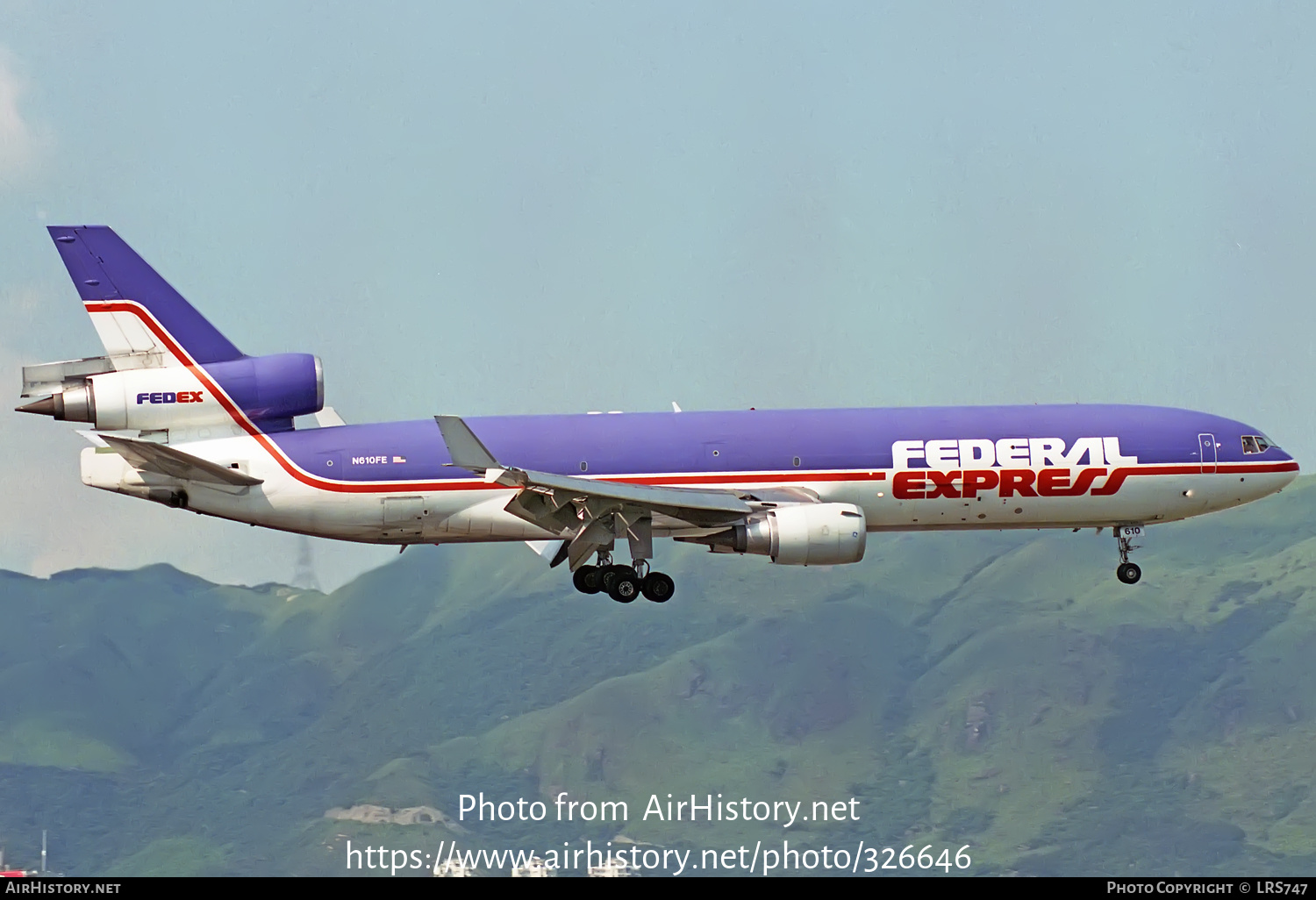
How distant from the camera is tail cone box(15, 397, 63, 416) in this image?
1955 inches

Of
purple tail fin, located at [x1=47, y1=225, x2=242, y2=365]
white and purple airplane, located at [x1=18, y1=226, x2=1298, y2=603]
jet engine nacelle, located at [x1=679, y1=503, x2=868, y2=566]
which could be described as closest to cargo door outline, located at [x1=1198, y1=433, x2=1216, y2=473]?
white and purple airplane, located at [x1=18, y1=226, x2=1298, y2=603]

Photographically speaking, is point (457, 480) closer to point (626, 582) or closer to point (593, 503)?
point (593, 503)

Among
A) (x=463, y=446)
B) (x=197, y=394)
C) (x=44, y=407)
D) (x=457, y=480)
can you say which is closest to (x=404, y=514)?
(x=457, y=480)

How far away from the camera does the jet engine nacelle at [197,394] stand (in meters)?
50.7

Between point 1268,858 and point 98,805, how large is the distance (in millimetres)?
127491

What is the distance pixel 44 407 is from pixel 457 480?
11.4m

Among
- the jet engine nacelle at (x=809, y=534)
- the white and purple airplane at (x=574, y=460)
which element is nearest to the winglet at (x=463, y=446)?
the white and purple airplane at (x=574, y=460)

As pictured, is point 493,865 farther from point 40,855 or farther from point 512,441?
point 512,441

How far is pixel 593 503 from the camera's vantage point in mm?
48250

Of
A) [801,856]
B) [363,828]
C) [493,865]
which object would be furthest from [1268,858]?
[363,828]

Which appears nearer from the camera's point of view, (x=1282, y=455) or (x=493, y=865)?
(x=1282, y=455)

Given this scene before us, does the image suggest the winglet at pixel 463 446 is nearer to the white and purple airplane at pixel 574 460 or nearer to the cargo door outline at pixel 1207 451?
the white and purple airplane at pixel 574 460
